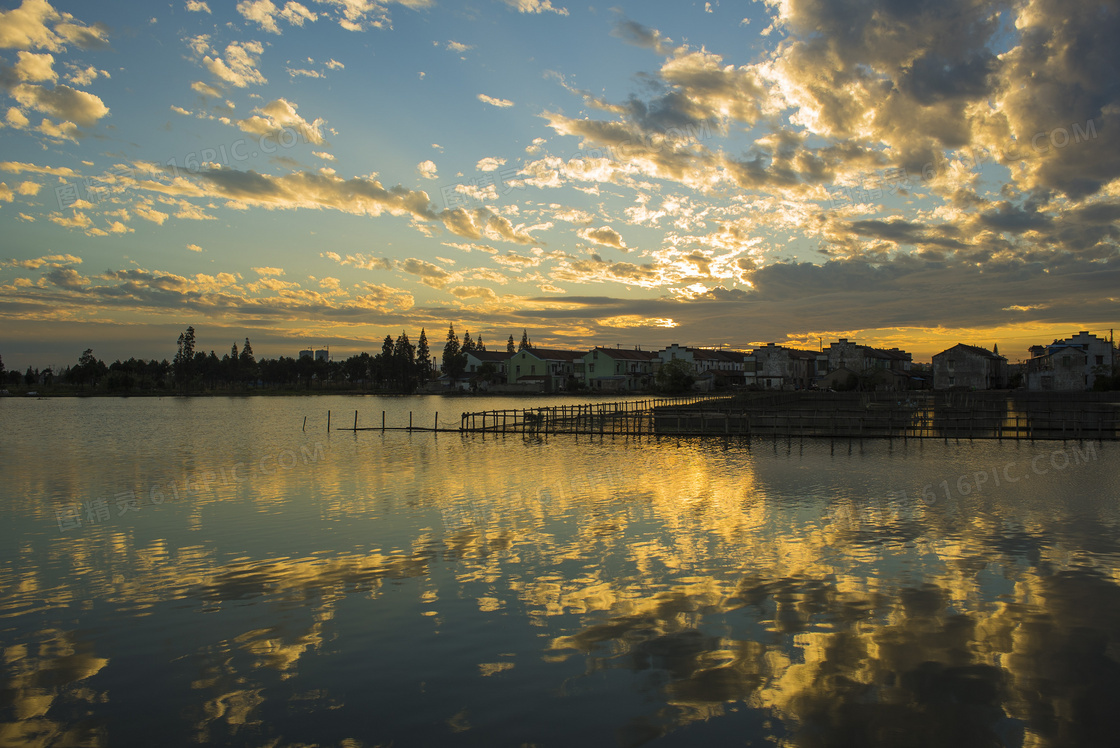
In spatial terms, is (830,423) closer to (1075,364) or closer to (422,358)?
(1075,364)

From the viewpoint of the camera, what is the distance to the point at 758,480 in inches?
989

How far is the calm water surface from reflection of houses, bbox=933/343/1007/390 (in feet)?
326

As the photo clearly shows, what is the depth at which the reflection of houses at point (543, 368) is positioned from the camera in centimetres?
12525

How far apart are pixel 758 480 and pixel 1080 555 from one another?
471 inches

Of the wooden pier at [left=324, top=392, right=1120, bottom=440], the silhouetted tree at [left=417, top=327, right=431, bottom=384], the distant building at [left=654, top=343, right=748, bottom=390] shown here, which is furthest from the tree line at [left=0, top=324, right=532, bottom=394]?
the wooden pier at [left=324, top=392, right=1120, bottom=440]

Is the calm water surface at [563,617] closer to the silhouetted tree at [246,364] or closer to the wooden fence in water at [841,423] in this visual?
the wooden fence in water at [841,423]

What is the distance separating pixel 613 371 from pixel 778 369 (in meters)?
33.0

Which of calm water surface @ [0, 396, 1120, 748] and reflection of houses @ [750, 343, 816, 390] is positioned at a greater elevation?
reflection of houses @ [750, 343, 816, 390]

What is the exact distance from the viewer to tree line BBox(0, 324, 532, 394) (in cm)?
14625

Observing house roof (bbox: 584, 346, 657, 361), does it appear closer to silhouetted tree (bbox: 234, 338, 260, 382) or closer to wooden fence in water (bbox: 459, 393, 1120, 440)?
wooden fence in water (bbox: 459, 393, 1120, 440)

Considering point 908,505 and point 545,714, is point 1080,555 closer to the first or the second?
point 908,505

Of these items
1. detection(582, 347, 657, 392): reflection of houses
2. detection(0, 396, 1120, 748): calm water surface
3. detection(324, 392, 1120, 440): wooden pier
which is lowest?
detection(0, 396, 1120, 748): calm water surface

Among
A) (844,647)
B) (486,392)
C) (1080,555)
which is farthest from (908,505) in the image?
(486,392)

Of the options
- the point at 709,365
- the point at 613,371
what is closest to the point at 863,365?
the point at 709,365
